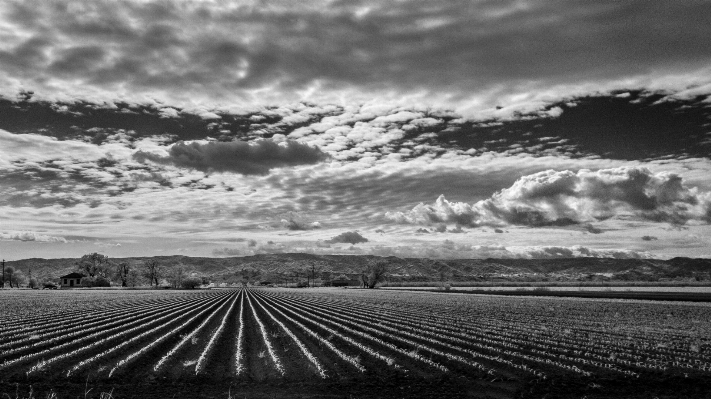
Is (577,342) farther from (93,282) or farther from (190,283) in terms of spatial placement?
(93,282)

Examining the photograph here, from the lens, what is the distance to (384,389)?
58.4ft

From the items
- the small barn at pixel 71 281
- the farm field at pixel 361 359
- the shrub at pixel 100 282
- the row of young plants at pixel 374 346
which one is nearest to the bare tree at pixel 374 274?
the shrub at pixel 100 282

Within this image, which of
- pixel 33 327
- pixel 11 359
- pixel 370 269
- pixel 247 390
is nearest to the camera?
pixel 247 390

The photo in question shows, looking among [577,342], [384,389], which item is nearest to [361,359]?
[384,389]

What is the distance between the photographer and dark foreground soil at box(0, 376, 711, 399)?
56.1 ft

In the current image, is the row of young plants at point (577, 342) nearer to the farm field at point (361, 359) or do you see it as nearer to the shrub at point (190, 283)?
the farm field at point (361, 359)

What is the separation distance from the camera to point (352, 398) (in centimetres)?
1656

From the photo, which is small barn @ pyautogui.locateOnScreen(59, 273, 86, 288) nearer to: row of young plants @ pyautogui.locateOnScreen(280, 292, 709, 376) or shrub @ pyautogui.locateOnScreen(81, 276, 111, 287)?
shrub @ pyautogui.locateOnScreen(81, 276, 111, 287)

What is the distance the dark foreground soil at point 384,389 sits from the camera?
1709 centimetres

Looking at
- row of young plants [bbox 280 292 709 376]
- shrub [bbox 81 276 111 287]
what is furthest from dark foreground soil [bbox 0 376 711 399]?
shrub [bbox 81 276 111 287]

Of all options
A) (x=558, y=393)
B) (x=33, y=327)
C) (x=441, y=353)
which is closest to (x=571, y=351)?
(x=441, y=353)

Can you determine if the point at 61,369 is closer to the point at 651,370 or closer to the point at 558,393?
the point at 558,393

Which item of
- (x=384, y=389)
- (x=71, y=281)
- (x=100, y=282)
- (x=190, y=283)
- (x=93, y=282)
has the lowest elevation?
(x=190, y=283)

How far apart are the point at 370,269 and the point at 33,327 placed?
13061 cm
